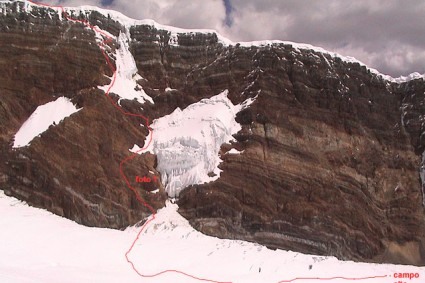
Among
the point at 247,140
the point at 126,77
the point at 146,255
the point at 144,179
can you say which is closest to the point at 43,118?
the point at 126,77

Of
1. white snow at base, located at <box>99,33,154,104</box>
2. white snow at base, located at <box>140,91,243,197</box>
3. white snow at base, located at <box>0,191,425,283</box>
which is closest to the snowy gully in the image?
white snow at base, located at <box>140,91,243,197</box>

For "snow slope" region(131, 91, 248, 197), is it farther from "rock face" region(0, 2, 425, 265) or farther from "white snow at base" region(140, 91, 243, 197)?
"rock face" region(0, 2, 425, 265)

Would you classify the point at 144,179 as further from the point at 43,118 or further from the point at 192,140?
the point at 43,118

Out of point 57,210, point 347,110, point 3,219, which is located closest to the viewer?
→ point 3,219

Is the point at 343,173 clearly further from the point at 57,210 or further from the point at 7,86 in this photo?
the point at 7,86

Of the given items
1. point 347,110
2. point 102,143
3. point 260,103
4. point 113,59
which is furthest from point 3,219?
point 347,110
